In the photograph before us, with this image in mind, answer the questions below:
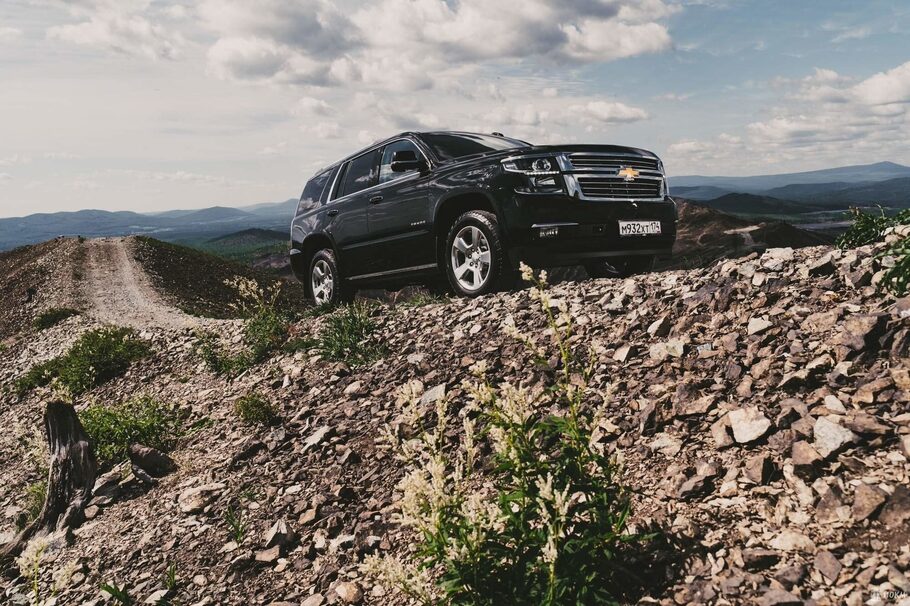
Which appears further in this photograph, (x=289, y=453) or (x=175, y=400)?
(x=175, y=400)

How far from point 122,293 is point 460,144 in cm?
2026

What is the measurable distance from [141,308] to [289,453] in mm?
17392

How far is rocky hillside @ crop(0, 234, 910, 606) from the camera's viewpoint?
9.36 feet

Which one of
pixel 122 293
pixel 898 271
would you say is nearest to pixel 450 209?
pixel 898 271

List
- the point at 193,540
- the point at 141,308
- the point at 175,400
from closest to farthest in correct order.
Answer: the point at 193,540
the point at 175,400
the point at 141,308

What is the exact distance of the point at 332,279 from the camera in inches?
393

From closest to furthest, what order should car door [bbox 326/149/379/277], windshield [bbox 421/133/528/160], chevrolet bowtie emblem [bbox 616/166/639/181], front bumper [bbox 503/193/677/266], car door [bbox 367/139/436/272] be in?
front bumper [bbox 503/193/677/266] < chevrolet bowtie emblem [bbox 616/166/639/181] < car door [bbox 367/139/436/272] < windshield [bbox 421/133/528/160] < car door [bbox 326/149/379/277]

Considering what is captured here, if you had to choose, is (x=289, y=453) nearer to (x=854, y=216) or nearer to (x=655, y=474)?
(x=655, y=474)

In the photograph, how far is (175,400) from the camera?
8.26m

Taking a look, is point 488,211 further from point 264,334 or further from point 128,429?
point 128,429

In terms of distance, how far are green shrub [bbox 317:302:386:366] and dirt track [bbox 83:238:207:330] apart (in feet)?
21.2

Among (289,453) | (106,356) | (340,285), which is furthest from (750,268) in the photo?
(106,356)

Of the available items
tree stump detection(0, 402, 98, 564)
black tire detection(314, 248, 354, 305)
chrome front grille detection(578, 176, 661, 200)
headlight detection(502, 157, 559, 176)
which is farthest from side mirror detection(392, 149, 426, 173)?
tree stump detection(0, 402, 98, 564)

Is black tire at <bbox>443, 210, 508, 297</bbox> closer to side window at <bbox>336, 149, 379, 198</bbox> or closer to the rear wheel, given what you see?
side window at <bbox>336, 149, 379, 198</bbox>
